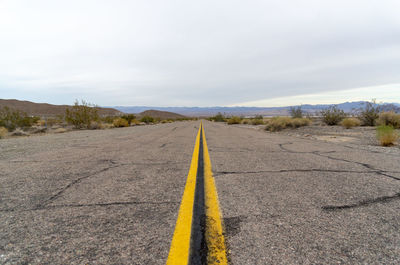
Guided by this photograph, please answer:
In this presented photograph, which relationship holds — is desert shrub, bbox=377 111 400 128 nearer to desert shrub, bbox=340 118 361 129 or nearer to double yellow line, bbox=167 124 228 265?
desert shrub, bbox=340 118 361 129

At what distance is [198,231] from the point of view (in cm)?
165

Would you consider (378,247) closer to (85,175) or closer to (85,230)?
(85,230)

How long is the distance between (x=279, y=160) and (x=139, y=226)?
3625 mm

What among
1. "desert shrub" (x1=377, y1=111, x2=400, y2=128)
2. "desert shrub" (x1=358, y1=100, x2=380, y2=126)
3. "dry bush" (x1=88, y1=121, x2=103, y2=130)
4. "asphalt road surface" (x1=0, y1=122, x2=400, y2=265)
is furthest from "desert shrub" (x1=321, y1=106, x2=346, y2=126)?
"dry bush" (x1=88, y1=121, x2=103, y2=130)

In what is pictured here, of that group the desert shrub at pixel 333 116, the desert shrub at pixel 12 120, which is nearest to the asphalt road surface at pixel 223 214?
the desert shrub at pixel 333 116

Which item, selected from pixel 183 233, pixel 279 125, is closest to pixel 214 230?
pixel 183 233

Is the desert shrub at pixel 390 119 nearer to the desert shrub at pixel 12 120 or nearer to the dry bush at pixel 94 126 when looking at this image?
the dry bush at pixel 94 126

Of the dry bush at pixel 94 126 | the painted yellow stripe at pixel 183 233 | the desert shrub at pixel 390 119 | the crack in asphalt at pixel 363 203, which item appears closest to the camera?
the painted yellow stripe at pixel 183 233

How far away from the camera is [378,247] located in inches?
57.4

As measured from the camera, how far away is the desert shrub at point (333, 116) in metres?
16.6

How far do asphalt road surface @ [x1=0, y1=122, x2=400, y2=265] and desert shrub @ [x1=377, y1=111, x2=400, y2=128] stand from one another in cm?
1142

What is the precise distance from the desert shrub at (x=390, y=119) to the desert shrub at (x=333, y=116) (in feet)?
13.2

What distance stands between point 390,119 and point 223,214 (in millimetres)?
15259

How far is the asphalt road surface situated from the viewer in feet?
4.59
